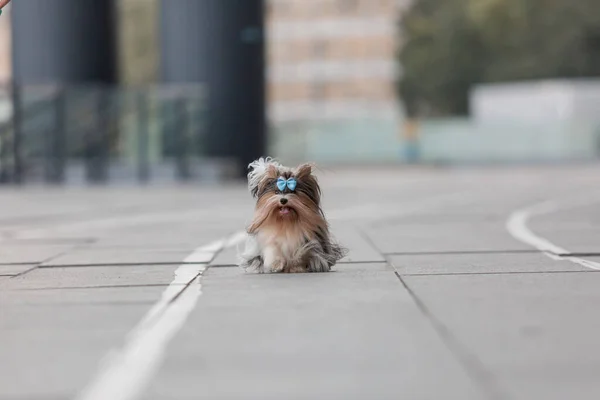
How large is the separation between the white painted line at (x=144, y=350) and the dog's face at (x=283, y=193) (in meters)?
0.85

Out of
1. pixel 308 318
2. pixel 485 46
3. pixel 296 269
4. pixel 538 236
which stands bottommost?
pixel 538 236

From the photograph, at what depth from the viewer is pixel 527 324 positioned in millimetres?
7062

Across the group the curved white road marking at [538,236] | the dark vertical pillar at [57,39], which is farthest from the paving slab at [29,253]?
the dark vertical pillar at [57,39]

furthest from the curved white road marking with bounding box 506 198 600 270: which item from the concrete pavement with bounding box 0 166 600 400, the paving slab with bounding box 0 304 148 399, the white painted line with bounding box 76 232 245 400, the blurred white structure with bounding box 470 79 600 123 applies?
the blurred white structure with bounding box 470 79 600 123

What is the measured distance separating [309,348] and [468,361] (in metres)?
0.93

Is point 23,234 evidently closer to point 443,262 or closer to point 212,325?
point 443,262

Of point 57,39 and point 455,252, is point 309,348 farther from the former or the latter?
point 57,39

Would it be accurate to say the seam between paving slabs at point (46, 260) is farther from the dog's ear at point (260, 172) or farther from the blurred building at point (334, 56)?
the blurred building at point (334, 56)

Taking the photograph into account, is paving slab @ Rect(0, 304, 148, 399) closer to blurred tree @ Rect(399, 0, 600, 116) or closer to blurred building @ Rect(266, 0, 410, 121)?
blurred tree @ Rect(399, 0, 600, 116)

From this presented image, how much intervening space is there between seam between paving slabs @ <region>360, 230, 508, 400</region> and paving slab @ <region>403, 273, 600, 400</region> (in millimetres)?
36

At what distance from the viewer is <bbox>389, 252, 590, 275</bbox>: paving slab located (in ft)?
33.4

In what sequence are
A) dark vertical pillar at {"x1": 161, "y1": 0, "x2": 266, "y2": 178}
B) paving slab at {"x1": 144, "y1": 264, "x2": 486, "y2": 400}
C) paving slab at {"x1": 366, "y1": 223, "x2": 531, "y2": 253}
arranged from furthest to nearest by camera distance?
1. dark vertical pillar at {"x1": 161, "y1": 0, "x2": 266, "y2": 178}
2. paving slab at {"x1": 366, "y1": 223, "x2": 531, "y2": 253}
3. paving slab at {"x1": 144, "y1": 264, "x2": 486, "y2": 400}

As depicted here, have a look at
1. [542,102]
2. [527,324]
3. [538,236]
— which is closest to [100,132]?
[538,236]

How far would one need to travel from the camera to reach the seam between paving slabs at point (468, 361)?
5.22 meters
